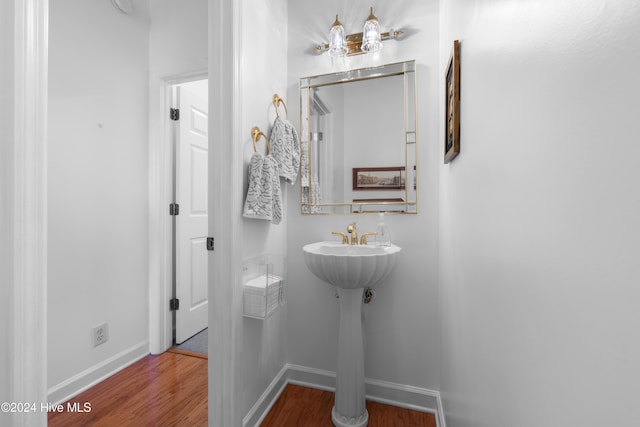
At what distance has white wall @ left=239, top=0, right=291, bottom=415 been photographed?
51.3 inches

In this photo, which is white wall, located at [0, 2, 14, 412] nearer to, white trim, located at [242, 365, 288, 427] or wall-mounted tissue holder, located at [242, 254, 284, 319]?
wall-mounted tissue holder, located at [242, 254, 284, 319]

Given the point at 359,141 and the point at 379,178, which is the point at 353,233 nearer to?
the point at 379,178

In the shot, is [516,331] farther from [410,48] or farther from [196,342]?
[196,342]

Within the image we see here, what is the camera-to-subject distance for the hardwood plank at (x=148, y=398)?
1.43m

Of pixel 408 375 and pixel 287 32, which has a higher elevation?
pixel 287 32

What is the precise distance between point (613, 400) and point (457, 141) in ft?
2.82

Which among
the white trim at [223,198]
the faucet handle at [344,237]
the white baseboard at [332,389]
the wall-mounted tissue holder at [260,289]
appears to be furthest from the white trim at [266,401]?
the faucet handle at [344,237]

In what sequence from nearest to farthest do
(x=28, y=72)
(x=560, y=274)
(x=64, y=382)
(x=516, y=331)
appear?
1. (x=560, y=274)
2. (x=516, y=331)
3. (x=28, y=72)
4. (x=64, y=382)

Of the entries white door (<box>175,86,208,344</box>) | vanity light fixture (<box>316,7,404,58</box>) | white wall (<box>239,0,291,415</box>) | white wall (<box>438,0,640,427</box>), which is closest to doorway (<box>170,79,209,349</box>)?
white door (<box>175,86,208,344</box>)

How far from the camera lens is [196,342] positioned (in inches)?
87.7

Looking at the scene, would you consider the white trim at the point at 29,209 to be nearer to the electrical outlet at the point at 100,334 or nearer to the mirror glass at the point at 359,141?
the mirror glass at the point at 359,141

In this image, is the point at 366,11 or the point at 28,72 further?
the point at 366,11

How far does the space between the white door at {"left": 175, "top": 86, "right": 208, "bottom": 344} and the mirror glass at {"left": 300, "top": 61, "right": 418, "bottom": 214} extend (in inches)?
41.8

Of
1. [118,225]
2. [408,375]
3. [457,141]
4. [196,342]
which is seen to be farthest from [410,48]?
[196,342]
